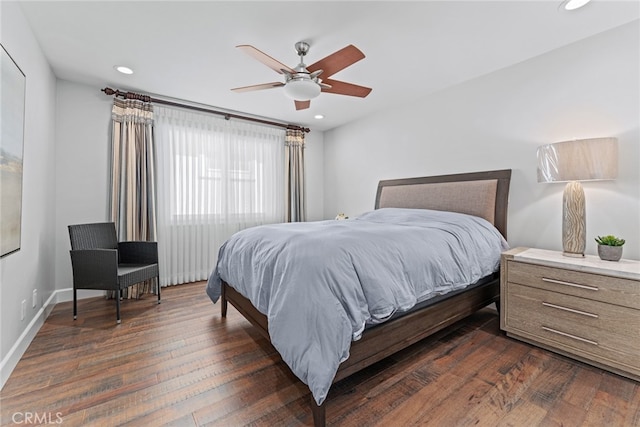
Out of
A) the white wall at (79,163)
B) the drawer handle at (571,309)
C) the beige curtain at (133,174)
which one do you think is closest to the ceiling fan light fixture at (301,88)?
the beige curtain at (133,174)

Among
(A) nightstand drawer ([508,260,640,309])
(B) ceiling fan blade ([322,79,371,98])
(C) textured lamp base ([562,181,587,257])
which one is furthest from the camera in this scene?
(B) ceiling fan blade ([322,79,371,98])

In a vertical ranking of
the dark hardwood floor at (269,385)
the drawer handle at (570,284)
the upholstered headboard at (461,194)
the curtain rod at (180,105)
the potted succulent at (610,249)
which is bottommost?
the dark hardwood floor at (269,385)

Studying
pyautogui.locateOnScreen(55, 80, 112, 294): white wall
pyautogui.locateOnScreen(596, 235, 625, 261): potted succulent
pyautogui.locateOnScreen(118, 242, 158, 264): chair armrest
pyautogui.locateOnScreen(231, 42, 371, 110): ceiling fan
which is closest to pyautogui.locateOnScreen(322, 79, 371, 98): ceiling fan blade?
pyautogui.locateOnScreen(231, 42, 371, 110): ceiling fan

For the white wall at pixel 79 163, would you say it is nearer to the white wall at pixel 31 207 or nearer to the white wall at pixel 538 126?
the white wall at pixel 31 207

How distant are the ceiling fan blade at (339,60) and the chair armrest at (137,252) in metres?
2.61

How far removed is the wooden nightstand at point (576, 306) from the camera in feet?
5.66

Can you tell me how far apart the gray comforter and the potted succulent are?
2.34ft

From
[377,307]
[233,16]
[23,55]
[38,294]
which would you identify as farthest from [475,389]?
[23,55]

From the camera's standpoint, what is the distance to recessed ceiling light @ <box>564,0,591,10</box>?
1909 mm

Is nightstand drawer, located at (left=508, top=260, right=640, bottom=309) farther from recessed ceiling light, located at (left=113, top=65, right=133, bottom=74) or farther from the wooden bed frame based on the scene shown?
recessed ceiling light, located at (left=113, top=65, right=133, bottom=74)

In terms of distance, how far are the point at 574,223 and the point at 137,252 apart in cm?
428

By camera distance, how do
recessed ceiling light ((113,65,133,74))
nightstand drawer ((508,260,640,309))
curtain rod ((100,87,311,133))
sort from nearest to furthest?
nightstand drawer ((508,260,640,309)), recessed ceiling light ((113,65,133,74)), curtain rod ((100,87,311,133))

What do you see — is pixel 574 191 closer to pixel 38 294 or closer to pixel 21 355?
pixel 21 355

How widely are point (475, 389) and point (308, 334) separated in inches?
44.9
